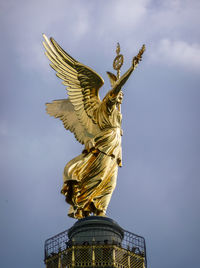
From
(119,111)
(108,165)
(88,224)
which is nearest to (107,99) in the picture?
(119,111)

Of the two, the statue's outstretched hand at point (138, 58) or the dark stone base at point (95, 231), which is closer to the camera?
the dark stone base at point (95, 231)

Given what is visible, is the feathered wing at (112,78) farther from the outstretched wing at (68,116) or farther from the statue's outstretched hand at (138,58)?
the outstretched wing at (68,116)

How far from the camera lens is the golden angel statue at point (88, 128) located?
20625mm

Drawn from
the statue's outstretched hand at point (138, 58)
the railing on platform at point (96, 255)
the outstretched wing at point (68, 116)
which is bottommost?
the railing on platform at point (96, 255)

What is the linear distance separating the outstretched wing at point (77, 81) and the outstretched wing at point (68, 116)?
0.91 feet

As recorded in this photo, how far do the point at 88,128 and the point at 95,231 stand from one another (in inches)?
155

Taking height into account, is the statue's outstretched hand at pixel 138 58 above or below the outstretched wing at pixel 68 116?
above

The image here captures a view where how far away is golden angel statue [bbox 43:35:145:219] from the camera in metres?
20.6

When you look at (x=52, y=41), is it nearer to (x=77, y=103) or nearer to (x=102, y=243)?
(x=77, y=103)

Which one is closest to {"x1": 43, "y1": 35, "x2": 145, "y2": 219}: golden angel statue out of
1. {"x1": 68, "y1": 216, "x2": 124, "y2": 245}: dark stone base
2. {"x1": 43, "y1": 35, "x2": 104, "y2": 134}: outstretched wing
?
{"x1": 43, "y1": 35, "x2": 104, "y2": 134}: outstretched wing

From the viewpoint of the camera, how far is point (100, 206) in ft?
67.6

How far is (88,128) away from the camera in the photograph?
21938 mm

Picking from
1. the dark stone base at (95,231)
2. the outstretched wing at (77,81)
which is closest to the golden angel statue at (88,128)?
the outstretched wing at (77,81)

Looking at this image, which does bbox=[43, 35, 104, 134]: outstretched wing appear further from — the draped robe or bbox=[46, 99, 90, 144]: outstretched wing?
the draped robe
